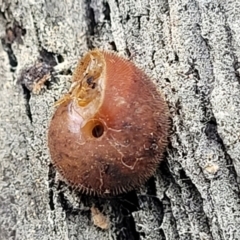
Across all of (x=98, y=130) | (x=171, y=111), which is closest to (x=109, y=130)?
(x=98, y=130)

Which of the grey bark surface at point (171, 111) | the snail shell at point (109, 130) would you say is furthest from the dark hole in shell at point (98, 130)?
the grey bark surface at point (171, 111)

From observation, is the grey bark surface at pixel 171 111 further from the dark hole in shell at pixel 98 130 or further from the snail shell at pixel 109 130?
the dark hole in shell at pixel 98 130

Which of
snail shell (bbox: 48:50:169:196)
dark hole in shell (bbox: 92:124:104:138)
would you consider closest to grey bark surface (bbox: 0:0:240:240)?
snail shell (bbox: 48:50:169:196)

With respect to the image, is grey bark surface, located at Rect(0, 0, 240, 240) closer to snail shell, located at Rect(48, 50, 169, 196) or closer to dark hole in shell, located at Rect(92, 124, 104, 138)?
snail shell, located at Rect(48, 50, 169, 196)

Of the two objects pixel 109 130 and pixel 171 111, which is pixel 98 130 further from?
pixel 171 111

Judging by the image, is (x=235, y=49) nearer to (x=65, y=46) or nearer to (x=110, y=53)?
(x=110, y=53)
